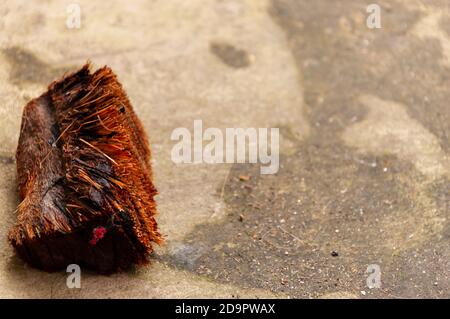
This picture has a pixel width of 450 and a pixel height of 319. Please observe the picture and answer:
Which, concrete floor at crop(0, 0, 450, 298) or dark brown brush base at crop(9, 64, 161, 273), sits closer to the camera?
dark brown brush base at crop(9, 64, 161, 273)

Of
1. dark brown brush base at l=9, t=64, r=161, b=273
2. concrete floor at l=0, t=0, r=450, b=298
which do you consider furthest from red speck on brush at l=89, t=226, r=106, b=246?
concrete floor at l=0, t=0, r=450, b=298

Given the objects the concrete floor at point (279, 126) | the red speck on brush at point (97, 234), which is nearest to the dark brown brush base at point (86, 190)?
the red speck on brush at point (97, 234)

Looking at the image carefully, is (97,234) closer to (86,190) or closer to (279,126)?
(86,190)

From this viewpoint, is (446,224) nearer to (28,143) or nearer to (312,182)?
(312,182)

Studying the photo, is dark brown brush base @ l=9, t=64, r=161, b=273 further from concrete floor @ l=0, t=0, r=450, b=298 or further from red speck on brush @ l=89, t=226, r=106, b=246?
concrete floor @ l=0, t=0, r=450, b=298

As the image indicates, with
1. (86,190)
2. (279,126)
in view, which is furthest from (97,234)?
(279,126)
